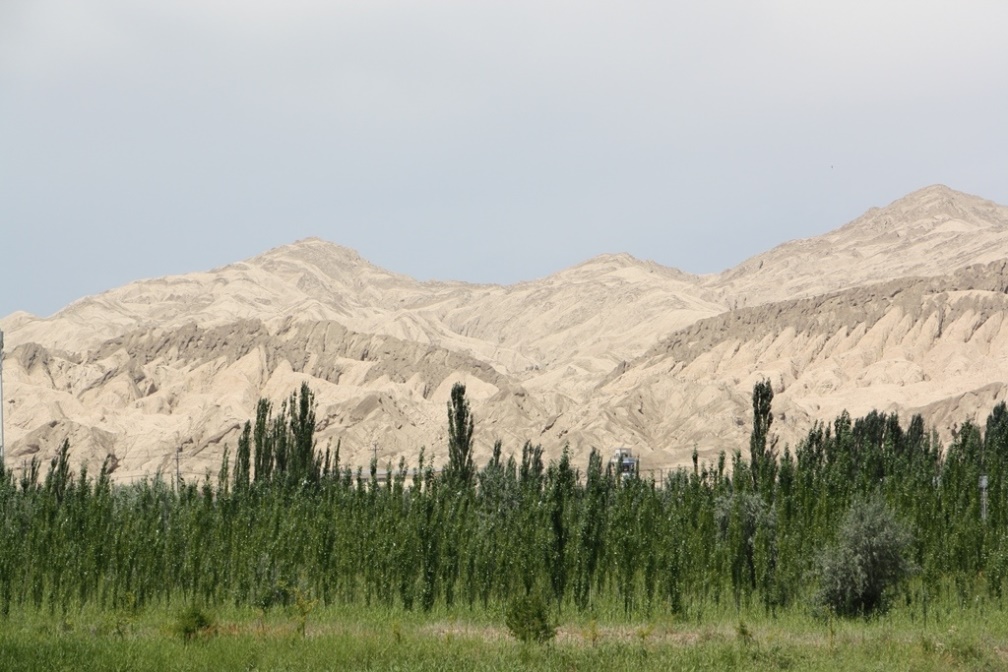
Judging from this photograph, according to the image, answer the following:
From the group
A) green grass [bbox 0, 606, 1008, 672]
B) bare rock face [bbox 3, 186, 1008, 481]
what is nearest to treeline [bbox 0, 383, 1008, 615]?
green grass [bbox 0, 606, 1008, 672]

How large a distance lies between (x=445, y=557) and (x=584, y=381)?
299 ft

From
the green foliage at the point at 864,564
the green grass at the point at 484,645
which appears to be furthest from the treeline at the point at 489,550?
the green grass at the point at 484,645

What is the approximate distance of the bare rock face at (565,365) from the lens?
3199 inches

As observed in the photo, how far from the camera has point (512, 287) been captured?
6718 inches

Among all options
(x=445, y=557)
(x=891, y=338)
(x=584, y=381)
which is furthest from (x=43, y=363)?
(x=445, y=557)

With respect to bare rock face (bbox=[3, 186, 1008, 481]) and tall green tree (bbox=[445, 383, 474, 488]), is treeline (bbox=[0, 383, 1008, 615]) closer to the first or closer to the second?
tall green tree (bbox=[445, 383, 474, 488])

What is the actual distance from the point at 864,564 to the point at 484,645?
21.7 ft

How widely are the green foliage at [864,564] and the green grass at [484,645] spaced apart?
2.23 feet

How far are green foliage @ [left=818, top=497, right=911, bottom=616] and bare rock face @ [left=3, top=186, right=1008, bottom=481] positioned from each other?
3365 centimetres

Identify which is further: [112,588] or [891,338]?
[891,338]

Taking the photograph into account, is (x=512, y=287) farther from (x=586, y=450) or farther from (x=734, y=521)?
(x=734, y=521)

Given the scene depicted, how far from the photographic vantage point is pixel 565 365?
120000mm

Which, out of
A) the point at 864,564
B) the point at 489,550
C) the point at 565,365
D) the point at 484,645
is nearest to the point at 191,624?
the point at 484,645

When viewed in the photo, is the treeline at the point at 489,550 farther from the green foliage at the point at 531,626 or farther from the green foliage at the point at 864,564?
the green foliage at the point at 531,626
